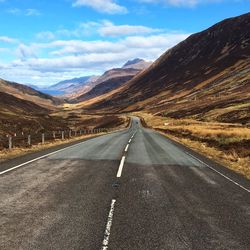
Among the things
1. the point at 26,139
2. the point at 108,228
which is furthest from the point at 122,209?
the point at 26,139

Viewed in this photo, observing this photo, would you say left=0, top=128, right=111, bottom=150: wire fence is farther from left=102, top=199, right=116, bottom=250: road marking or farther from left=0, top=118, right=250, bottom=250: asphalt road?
left=102, top=199, right=116, bottom=250: road marking

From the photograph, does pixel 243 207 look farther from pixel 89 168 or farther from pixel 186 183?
pixel 89 168

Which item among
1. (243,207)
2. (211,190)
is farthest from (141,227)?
(211,190)

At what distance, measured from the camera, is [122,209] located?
8578 millimetres

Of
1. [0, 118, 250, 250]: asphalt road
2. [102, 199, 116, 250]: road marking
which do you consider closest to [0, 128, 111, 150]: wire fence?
[0, 118, 250, 250]: asphalt road

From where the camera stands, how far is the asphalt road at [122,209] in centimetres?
655

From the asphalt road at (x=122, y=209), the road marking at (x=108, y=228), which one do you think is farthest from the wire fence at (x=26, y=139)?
the road marking at (x=108, y=228)

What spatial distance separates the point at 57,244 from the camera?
6.25m

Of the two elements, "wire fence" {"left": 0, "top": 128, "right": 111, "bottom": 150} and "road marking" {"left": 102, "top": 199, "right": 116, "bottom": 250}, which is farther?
"wire fence" {"left": 0, "top": 128, "right": 111, "bottom": 150}

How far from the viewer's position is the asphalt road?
6547mm

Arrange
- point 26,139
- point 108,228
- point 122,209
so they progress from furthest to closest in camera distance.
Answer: point 26,139 → point 122,209 → point 108,228

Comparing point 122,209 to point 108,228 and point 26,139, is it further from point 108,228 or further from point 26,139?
point 26,139

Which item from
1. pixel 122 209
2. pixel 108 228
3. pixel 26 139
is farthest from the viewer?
pixel 26 139

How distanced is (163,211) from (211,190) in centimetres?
300
